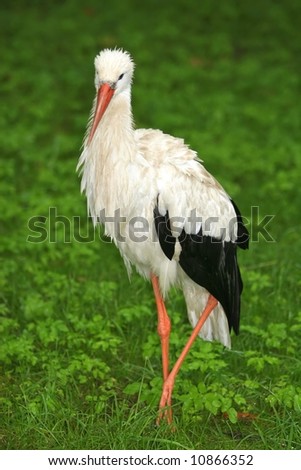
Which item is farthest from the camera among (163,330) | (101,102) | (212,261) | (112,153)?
(163,330)

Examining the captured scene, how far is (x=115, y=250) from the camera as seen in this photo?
19.3 feet

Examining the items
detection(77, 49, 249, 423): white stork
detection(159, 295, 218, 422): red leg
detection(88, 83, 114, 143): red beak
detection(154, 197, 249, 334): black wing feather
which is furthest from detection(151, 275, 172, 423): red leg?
detection(88, 83, 114, 143): red beak

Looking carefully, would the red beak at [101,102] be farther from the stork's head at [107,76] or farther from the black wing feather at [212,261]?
the black wing feather at [212,261]

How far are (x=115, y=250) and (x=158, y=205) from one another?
198cm

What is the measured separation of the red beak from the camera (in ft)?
12.8

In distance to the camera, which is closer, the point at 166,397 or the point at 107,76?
the point at 107,76

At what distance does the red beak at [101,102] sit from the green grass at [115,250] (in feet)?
3.98

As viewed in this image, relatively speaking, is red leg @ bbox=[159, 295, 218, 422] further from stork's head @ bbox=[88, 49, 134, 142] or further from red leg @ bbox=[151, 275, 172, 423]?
stork's head @ bbox=[88, 49, 134, 142]

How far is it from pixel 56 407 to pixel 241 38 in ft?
25.1

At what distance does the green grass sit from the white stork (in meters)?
0.28

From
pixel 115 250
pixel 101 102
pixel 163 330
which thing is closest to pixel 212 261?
pixel 163 330

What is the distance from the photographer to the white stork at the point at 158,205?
3959mm

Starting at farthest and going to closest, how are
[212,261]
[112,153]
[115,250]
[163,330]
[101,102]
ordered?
[115,250], [163,330], [212,261], [112,153], [101,102]

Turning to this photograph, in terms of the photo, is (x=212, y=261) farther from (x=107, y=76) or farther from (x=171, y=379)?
(x=107, y=76)
